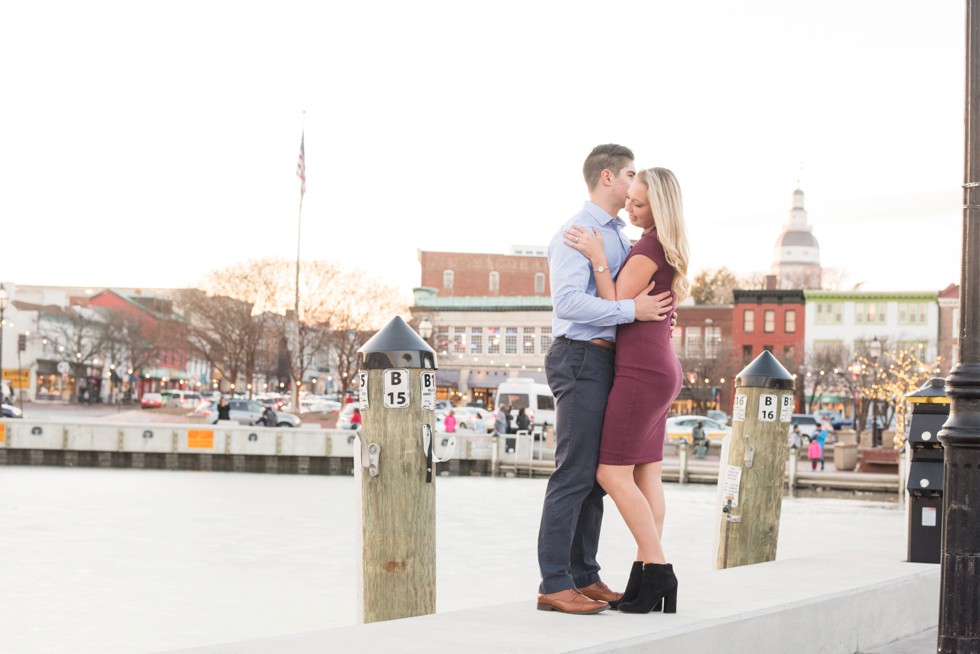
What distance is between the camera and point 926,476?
881 centimetres

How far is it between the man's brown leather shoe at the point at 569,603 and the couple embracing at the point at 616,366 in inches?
1.0

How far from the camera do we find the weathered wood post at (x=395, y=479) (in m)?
6.38

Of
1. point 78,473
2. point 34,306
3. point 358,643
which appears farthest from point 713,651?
point 34,306

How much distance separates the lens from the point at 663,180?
576 centimetres

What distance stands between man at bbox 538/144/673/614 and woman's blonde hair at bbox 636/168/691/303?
194 millimetres

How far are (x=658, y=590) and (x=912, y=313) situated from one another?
254 feet

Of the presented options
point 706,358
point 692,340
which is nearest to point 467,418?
point 706,358

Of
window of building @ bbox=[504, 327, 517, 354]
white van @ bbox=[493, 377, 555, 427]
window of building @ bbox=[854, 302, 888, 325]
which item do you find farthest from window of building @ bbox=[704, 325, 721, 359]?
white van @ bbox=[493, 377, 555, 427]

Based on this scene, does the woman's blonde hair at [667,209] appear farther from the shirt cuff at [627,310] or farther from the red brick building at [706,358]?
the red brick building at [706,358]

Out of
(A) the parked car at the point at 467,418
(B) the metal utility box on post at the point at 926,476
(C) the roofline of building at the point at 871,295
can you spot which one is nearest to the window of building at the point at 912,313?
(C) the roofline of building at the point at 871,295

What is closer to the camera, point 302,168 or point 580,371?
point 580,371

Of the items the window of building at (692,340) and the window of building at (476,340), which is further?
the window of building at (476,340)

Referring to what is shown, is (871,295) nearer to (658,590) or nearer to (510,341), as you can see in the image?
(510,341)

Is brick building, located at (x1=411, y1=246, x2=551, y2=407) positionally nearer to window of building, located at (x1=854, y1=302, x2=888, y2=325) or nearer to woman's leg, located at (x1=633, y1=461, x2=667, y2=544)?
window of building, located at (x1=854, y1=302, x2=888, y2=325)
